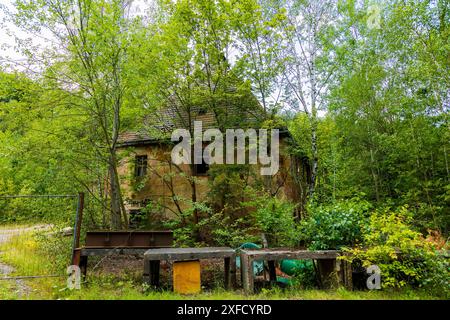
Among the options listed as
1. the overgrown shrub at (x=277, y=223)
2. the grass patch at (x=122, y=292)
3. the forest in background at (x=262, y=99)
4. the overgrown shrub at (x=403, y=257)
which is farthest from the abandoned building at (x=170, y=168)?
the overgrown shrub at (x=403, y=257)

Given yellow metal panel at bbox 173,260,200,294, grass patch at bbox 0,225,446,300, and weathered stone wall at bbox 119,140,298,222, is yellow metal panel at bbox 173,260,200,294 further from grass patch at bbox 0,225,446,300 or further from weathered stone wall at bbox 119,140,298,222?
weathered stone wall at bbox 119,140,298,222

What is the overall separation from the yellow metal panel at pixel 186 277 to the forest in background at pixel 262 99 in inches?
97.7

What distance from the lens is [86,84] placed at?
8.28m

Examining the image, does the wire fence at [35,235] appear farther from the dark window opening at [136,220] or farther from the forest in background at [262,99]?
the dark window opening at [136,220]

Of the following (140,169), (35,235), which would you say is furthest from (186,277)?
(140,169)

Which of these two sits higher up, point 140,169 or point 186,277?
point 140,169

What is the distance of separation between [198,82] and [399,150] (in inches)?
367

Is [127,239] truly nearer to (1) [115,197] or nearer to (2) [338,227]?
(1) [115,197]

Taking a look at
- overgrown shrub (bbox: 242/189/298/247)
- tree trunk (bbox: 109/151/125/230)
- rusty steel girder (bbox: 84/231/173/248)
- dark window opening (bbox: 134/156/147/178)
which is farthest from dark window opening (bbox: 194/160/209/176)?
rusty steel girder (bbox: 84/231/173/248)

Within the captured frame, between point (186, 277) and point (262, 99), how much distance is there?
7156 millimetres

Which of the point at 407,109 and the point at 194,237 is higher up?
the point at 407,109

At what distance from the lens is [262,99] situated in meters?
10.4
